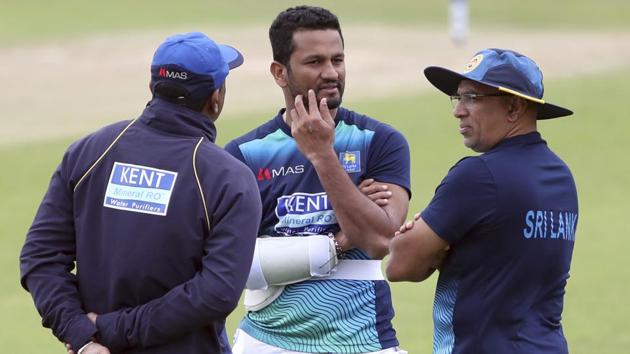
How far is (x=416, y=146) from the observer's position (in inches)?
699

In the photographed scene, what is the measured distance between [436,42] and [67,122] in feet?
36.2

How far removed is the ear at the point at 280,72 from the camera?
607cm

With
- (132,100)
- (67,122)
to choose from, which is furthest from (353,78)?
(67,122)

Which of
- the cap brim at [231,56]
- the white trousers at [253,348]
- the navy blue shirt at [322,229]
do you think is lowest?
the white trousers at [253,348]

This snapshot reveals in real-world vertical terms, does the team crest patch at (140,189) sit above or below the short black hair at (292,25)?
below

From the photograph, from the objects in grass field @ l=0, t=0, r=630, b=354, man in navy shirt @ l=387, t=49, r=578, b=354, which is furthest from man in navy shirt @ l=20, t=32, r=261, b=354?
grass field @ l=0, t=0, r=630, b=354

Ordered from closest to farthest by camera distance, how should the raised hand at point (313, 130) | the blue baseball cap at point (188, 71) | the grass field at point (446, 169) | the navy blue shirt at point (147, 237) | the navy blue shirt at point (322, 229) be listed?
1. the navy blue shirt at point (147, 237)
2. the blue baseball cap at point (188, 71)
3. the raised hand at point (313, 130)
4. the navy blue shirt at point (322, 229)
5. the grass field at point (446, 169)

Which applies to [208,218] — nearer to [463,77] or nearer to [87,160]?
[87,160]

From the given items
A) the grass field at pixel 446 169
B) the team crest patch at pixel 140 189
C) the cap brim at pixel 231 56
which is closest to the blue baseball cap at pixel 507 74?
the cap brim at pixel 231 56

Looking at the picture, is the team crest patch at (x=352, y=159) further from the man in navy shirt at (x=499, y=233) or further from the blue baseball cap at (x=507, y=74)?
the man in navy shirt at (x=499, y=233)

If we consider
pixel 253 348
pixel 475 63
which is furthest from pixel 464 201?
pixel 253 348

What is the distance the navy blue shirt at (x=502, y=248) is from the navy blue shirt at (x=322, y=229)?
92 centimetres

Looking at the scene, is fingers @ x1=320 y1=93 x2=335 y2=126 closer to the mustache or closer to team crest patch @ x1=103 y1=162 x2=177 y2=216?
the mustache

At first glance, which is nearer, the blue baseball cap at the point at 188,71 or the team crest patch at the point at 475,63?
the blue baseball cap at the point at 188,71
